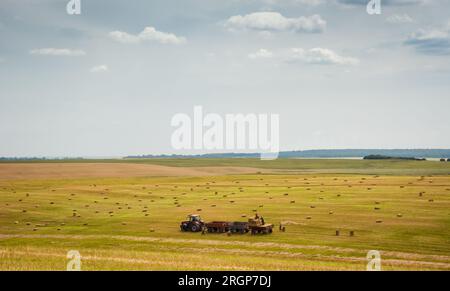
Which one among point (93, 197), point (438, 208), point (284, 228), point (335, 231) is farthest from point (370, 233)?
point (93, 197)

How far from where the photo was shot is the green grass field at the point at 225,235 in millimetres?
40344

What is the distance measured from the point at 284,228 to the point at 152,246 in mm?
15515

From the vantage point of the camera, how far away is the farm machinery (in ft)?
189

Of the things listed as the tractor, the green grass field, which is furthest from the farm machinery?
the green grass field

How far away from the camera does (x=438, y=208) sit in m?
66.7

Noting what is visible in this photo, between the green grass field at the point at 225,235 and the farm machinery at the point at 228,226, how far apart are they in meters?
1.09

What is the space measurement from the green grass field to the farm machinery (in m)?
1.09

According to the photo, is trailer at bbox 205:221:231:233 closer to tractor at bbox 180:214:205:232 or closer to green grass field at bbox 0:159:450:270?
tractor at bbox 180:214:205:232

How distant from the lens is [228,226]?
59156mm

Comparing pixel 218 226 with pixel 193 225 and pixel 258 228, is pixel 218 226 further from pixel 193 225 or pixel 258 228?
pixel 258 228

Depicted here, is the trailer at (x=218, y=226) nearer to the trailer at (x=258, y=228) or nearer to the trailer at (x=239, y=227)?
the trailer at (x=239, y=227)

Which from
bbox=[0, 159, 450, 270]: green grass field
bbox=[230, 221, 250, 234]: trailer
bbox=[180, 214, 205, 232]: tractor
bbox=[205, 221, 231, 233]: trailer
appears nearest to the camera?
bbox=[0, 159, 450, 270]: green grass field

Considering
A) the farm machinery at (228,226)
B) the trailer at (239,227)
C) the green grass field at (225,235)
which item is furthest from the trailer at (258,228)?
the green grass field at (225,235)

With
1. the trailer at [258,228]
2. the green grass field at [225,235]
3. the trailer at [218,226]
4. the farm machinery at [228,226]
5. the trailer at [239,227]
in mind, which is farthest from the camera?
the trailer at [218,226]
